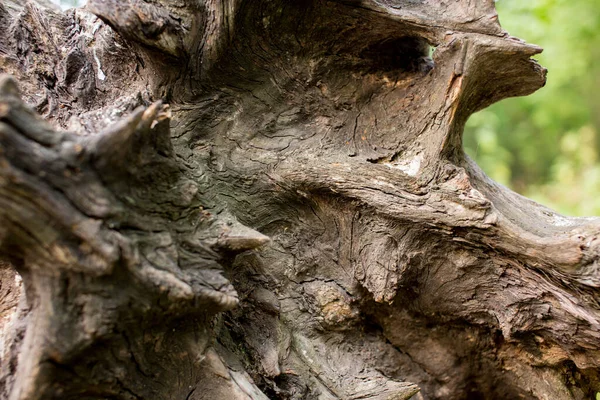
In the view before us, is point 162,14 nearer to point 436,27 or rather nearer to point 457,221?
point 436,27

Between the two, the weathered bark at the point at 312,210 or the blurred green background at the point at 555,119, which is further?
the blurred green background at the point at 555,119

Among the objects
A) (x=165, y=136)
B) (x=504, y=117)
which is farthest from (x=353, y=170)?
(x=504, y=117)

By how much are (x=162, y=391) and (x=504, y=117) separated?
314 inches

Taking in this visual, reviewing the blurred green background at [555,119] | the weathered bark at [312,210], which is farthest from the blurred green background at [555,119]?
the weathered bark at [312,210]

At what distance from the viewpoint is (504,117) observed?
8.13 meters

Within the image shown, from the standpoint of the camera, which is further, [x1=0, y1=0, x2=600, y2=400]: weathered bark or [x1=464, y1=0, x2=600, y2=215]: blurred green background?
[x1=464, y1=0, x2=600, y2=215]: blurred green background

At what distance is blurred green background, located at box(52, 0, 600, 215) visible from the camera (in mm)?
5734

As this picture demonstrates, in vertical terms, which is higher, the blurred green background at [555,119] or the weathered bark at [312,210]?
the blurred green background at [555,119]

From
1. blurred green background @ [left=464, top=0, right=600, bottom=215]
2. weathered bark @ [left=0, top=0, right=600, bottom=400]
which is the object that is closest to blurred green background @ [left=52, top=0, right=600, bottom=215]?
blurred green background @ [left=464, top=0, right=600, bottom=215]

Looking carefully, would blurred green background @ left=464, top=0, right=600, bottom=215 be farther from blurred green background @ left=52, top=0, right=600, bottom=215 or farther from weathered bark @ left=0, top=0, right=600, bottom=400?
weathered bark @ left=0, top=0, right=600, bottom=400

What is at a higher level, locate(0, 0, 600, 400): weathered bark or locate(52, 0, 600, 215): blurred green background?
locate(52, 0, 600, 215): blurred green background

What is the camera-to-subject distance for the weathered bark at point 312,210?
4.47 ft

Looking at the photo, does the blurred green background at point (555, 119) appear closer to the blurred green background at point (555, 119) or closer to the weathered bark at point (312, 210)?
the blurred green background at point (555, 119)

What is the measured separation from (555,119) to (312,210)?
22.8ft
